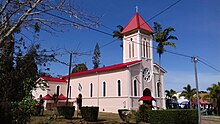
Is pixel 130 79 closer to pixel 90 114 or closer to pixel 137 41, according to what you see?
pixel 137 41

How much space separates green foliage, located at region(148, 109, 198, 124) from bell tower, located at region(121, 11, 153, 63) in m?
19.0

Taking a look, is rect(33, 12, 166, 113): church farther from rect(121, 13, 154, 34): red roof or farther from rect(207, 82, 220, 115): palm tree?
rect(207, 82, 220, 115): palm tree

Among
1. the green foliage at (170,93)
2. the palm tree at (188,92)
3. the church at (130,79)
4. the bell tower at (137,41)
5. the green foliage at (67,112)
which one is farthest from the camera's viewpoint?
the green foliage at (170,93)

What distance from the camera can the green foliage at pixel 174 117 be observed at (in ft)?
56.5

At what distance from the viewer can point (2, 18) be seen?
9891mm

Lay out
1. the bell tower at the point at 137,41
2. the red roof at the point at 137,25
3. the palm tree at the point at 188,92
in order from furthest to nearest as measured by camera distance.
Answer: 1. the palm tree at the point at 188,92
2. the red roof at the point at 137,25
3. the bell tower at the point at 137,41

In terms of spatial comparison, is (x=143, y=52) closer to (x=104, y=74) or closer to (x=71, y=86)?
(x=104, y=74)

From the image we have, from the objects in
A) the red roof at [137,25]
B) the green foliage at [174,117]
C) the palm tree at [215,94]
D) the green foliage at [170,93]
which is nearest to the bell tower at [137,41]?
the red roof at [137,25]

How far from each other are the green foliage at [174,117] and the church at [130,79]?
1445 centimetres

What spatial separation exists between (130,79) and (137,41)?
7.25m

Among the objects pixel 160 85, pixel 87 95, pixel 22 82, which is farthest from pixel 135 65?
pixel 22 82

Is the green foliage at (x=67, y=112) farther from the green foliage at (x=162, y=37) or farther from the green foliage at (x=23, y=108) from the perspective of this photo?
the green foliage at (x=162, y=37)

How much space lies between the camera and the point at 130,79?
3366 centimetres

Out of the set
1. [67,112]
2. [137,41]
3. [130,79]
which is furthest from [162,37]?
[67,112]
